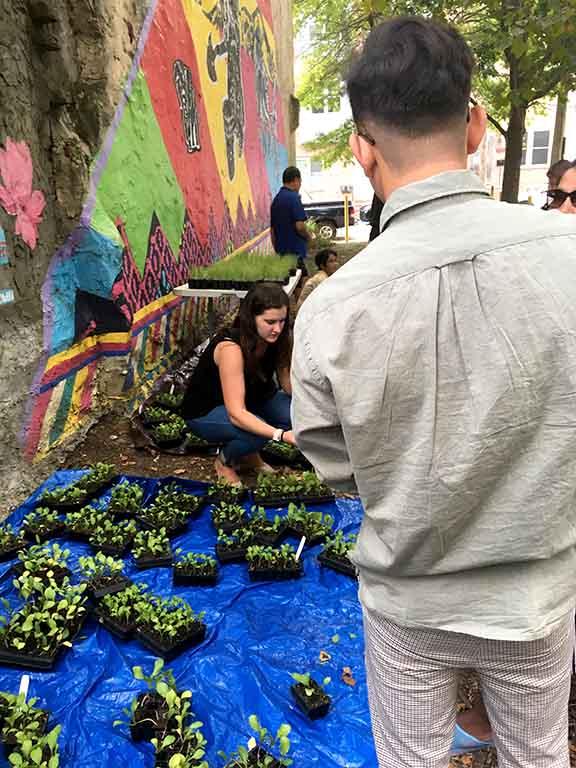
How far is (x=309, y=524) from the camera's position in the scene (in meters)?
3.30

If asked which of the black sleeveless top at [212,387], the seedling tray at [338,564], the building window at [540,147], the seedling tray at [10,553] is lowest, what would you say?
the building window at [540,147]

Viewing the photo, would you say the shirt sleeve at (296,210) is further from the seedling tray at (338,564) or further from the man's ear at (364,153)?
the man's ear at (364,153)

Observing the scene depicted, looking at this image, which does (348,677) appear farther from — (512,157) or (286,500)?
(512,157)

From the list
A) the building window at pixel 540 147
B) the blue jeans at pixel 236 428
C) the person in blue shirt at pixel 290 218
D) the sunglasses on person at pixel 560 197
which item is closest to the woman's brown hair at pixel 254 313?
the blue jeans at pixel 236 428

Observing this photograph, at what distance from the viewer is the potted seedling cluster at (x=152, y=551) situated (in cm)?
307

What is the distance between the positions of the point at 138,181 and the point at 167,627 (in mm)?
3729

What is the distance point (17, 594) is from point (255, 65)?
992 cm

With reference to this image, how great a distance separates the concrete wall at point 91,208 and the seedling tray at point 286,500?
4.67 feet

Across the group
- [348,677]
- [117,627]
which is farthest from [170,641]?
[348,677]

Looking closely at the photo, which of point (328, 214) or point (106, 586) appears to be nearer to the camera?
point (106, 586)

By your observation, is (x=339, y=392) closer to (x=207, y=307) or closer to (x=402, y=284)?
(x=402, y=284)

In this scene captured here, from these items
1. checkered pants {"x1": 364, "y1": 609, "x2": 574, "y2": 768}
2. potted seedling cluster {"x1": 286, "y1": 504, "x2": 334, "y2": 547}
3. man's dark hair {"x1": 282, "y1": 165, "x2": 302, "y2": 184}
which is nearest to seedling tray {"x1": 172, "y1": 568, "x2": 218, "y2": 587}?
potted seedling cluster {"x1": 286, "y1": 504, "x2": 334, "y2": 547}

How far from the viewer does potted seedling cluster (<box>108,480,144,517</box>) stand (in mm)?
3469

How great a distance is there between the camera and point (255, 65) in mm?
10406
